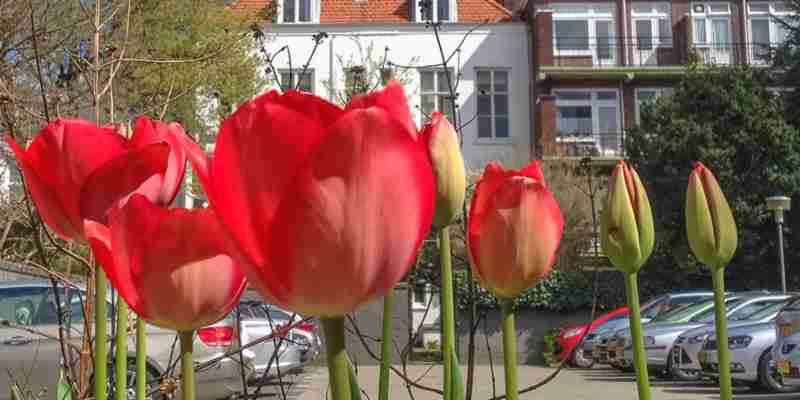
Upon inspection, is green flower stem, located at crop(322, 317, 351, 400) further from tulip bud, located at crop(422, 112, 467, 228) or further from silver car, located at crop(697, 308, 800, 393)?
silver car, located at crop(697, 308, 800, 393)

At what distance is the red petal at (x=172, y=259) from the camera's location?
0.57 meters

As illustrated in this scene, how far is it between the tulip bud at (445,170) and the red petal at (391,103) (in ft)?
0.59

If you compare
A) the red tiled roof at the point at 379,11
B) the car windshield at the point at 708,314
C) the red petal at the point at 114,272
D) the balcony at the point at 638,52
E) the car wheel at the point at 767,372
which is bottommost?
the car wheel at the point at 767,372

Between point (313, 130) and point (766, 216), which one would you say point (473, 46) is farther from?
point (313, 130)

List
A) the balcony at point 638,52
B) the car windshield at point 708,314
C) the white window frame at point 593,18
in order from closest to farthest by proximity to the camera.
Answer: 1. the car windshield at point 708,314
2. the balcony at point 638,52
3. the white window frame at point 593,18

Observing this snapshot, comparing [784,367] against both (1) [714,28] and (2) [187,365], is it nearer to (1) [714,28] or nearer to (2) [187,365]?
(2) [187,365]

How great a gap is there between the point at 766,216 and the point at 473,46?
11.3 metres

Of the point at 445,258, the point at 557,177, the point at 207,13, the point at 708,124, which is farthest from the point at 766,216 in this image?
the point at 445,258

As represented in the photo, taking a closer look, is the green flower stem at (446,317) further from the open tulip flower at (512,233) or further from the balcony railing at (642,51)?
the balcony railing at (642,51)

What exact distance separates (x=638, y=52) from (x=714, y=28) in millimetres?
2621

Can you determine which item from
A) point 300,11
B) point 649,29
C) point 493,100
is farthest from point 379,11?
point 649,29

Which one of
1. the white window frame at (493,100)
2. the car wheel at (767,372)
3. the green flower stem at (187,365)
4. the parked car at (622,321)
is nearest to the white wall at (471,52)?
the white window frame at (493,100)

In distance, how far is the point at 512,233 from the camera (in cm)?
72

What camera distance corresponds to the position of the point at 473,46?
94.2 ft
